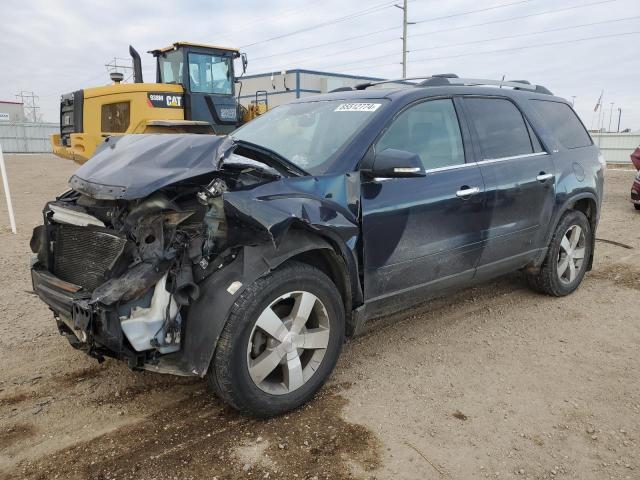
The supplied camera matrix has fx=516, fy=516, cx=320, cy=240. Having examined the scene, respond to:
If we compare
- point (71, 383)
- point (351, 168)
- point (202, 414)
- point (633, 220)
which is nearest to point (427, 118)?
point (351, 168)

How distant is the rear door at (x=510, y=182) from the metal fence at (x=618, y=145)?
921 inches

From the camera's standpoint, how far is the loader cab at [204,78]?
10945 millimetres

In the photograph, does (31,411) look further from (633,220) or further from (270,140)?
(633,220)

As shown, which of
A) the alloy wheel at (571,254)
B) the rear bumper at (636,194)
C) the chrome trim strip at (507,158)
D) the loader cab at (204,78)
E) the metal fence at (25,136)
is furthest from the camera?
the metal fence at (25,136)

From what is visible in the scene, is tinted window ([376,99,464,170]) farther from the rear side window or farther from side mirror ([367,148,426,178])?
the rear side window

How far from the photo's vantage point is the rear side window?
4707mm

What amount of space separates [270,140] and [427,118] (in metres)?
1.15

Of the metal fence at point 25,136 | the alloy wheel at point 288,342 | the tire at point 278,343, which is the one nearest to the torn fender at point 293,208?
the tire at point 278,343

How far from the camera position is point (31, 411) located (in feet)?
9.88

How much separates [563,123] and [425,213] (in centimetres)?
239

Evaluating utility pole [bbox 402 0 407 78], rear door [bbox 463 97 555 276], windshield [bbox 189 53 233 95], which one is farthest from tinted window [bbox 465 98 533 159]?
utility pole [bbox 402 0 407 78]

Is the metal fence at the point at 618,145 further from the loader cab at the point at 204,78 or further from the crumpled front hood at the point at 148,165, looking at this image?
the crumpled front hood at the point at 148,165

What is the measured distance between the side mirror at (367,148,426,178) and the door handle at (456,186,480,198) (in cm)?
63

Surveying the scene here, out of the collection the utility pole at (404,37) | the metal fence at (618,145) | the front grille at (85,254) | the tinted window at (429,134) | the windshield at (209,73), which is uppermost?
the utility pole at (404,37)
